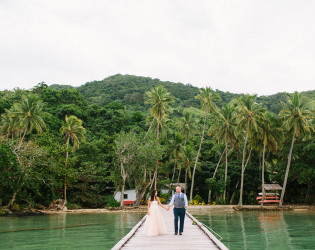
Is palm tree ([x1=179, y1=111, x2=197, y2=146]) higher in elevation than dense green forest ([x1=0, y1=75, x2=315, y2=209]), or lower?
higher

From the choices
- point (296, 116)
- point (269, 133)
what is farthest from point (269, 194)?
point (296, 116)

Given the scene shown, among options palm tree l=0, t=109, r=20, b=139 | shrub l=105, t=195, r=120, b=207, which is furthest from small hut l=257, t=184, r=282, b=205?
palm tree l=0, t=109, r=20, b=139

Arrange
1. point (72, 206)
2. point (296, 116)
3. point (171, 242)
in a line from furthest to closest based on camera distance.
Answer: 1. point (72, 206)
2. point (296, 116)
3. point (171, 242)

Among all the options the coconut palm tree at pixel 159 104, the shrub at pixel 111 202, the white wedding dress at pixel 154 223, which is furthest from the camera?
the coconut palm tree at pixel 159 104

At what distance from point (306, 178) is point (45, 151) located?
29.3 meters

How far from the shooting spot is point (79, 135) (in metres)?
43.1

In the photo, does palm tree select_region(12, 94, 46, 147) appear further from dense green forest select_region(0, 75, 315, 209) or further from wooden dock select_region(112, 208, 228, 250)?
wooden dock select_region(112, 208, 228, 250)

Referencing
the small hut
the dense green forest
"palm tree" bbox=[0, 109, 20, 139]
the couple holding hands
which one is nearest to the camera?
the couple holding hands

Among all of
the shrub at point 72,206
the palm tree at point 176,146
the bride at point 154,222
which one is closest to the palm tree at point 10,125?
the shrub at point 72,206

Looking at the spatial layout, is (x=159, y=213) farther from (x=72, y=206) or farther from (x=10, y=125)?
(x=10, y=125)

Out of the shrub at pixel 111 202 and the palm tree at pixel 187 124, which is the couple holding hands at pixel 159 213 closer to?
the shrub at pixel 111 202

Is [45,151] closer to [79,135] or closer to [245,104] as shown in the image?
[79,135]

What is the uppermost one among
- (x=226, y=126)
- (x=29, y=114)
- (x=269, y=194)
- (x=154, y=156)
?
(x=29, y=114)

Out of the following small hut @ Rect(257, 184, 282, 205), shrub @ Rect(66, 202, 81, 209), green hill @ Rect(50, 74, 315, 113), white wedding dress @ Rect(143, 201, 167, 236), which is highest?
green hill @ Rect(50, 74, 315, 113)
